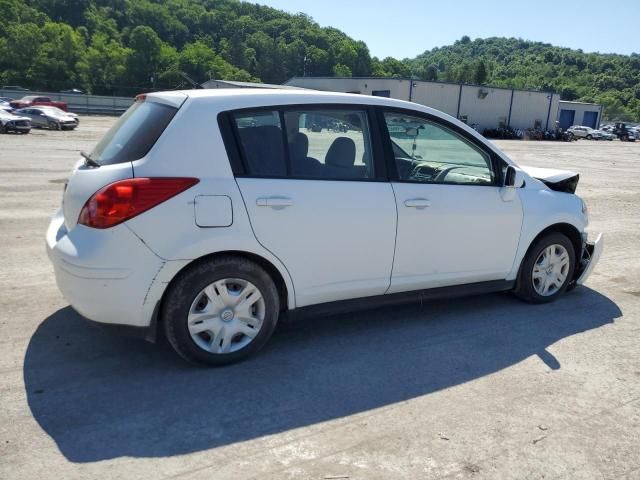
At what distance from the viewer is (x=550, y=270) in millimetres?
5191

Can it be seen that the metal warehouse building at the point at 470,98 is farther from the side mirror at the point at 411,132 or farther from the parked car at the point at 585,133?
the side mirror at the point at 411,132

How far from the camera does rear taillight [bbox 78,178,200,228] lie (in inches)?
132

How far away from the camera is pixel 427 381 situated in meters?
3.72

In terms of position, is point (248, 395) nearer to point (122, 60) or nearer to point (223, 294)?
point (223, 294)

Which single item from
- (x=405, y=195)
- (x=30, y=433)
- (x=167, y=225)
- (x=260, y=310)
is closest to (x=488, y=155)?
(x=405, y=195)

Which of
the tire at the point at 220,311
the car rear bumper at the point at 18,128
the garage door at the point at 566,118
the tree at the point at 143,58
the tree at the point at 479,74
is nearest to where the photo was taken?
the tire at the point at 220,311

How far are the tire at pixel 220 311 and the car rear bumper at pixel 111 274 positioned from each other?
16 centimetres

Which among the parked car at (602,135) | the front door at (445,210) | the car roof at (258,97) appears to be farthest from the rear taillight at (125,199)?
the parked car at (602,135)

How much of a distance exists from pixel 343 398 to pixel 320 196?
1368mm

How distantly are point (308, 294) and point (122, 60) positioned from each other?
115 m

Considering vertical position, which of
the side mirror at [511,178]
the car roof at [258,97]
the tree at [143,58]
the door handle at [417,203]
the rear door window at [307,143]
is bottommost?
the door handle at [417,203]

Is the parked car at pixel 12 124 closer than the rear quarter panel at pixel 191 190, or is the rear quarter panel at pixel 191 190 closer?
the rear quarter panel at pixel 191 190

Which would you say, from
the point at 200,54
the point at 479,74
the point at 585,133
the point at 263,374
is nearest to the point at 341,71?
the point at 479,74

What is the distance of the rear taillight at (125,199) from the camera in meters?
3.35
